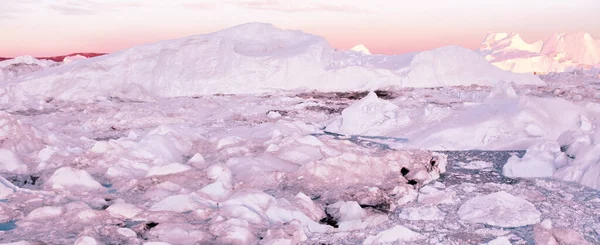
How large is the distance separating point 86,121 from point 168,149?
4.38m

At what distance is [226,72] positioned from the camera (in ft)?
52.6

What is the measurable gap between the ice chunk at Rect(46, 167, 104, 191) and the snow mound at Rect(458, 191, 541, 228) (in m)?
3.37

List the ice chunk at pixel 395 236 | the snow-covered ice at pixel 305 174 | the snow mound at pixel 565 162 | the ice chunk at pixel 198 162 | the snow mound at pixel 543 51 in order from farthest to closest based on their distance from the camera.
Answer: the snow mound at pixel 543 51 < the ice chunk at pixel 198 162 < the snow mound at pixel 565 162 < the snow-covered ice at pixel 305 174 < the ice chunk at pixel 395 236

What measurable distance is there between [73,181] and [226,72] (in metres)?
11.2

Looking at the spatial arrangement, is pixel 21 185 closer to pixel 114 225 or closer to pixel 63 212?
pixel 63 212

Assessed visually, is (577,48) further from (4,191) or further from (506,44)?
(4,191)

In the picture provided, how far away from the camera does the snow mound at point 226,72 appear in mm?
15344

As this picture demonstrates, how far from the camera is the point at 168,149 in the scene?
6.64 metres

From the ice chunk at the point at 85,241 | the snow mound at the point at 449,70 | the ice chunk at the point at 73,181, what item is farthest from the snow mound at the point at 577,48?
the ice chunk at the point at 85,241

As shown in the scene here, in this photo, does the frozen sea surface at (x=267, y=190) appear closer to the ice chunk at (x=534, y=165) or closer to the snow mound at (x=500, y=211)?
the snow mound at (x=500, y=211)

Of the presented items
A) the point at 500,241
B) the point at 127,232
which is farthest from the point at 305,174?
the point at 500,241

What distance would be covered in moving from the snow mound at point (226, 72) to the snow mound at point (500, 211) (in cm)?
1176

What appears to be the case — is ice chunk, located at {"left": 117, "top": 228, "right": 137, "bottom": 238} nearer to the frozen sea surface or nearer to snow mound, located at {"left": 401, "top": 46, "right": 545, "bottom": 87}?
the frozen sea surface

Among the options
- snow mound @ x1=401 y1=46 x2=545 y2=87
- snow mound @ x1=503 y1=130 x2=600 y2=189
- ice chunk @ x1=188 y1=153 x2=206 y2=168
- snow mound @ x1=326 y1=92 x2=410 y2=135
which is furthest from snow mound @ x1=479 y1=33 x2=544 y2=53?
ice chunk @ x1=188 y1=153 x2=206 y2=168
